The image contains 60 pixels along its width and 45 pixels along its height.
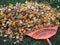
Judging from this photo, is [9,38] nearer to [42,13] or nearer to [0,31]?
[0,31]

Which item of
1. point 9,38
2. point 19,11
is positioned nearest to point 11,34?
point 9,38

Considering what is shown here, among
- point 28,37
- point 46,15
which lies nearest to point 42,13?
point 46,15

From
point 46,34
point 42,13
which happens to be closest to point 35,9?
point 42,13

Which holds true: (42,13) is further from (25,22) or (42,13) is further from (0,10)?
(0,10)

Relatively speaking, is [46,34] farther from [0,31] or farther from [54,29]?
[0,31]

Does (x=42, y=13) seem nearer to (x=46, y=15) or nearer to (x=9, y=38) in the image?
(x=46, y=15)

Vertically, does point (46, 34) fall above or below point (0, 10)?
below

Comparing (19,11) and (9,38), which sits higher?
(19,11)
